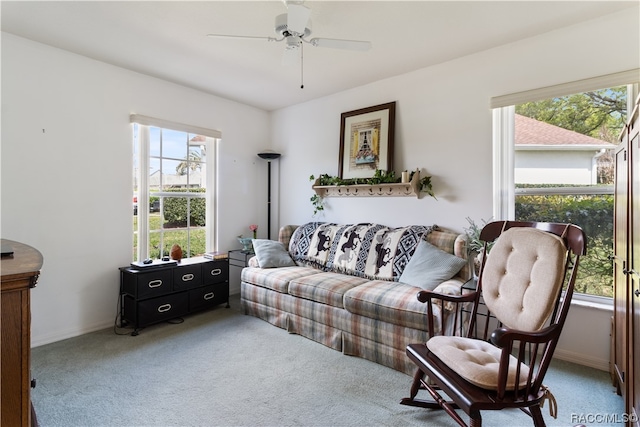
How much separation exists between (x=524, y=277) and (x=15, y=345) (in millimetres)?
2056

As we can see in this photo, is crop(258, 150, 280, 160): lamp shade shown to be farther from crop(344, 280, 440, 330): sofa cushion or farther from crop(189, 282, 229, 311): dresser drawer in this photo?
crop(344, 280, 440, 330): sofa cushion

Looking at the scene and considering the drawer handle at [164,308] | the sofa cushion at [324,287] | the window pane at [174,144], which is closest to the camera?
the sofa cushion at [324,287]

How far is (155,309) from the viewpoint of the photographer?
3121 millimetres

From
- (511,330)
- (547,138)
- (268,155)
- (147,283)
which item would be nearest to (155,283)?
(147,283)

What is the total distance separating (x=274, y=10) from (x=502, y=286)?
232 cm

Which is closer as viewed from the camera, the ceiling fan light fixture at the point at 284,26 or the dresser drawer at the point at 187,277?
the ceiling fan light fixture at the point at 284,26

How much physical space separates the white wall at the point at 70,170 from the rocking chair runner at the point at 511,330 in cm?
301

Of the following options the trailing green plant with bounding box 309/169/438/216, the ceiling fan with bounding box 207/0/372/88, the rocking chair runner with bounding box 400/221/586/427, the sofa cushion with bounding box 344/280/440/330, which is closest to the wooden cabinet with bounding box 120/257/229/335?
the trailing green plant with bounding box 309/169/438/216

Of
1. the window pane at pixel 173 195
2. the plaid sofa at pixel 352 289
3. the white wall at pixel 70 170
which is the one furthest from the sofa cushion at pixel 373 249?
the white wall at pixel 70 170

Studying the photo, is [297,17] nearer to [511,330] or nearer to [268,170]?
[511,330]

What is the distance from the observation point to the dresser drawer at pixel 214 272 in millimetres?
3568

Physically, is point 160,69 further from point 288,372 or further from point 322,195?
point 288,372

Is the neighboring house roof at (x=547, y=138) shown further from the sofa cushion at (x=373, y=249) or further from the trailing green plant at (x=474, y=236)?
the sofa cushion at (x=373, y=249)

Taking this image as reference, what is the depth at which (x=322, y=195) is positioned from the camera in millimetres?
4125
